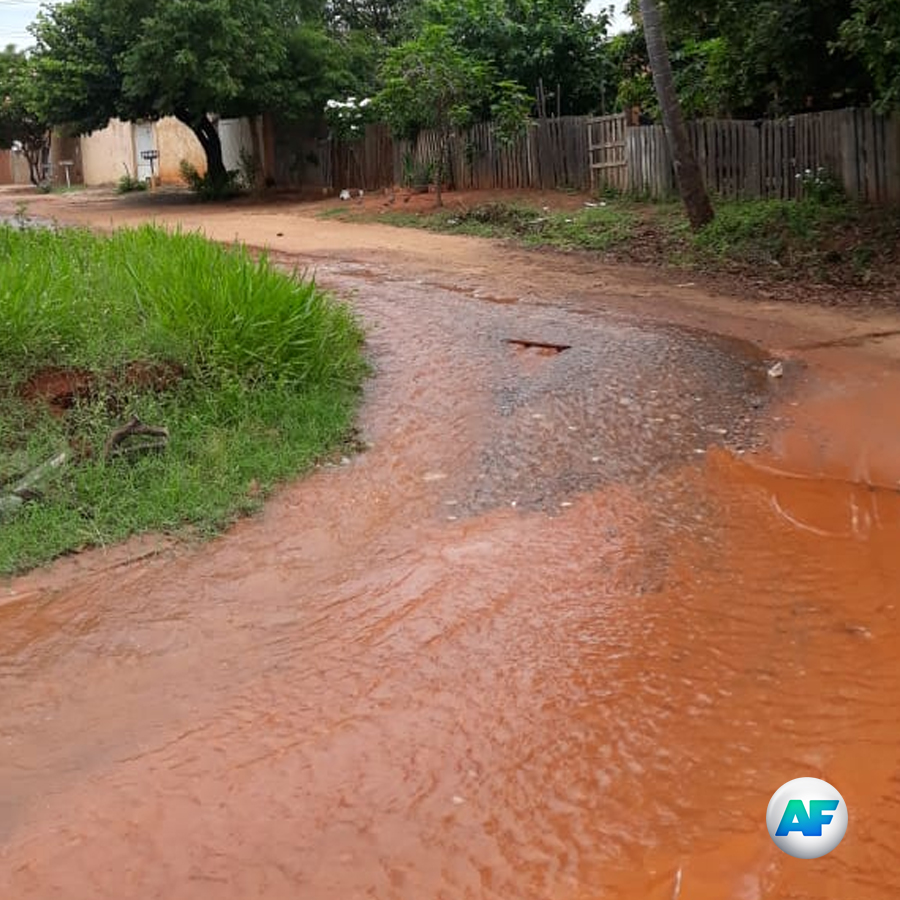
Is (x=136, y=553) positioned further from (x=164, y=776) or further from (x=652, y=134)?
(x=652, y=134)

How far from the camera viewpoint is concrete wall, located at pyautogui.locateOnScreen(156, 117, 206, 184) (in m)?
31.4

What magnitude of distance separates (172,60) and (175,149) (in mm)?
12548

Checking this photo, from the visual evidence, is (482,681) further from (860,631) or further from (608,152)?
(608,152)

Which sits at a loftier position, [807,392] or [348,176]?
[348,176]

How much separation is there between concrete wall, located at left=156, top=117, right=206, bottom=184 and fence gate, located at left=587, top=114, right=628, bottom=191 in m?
16.6

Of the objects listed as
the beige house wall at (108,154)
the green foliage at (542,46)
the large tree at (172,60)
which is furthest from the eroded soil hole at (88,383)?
the beige house wall at (108,154)

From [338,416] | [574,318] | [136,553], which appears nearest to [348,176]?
[574,318]

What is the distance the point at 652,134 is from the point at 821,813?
14555 millimetres

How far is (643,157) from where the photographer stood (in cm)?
1612

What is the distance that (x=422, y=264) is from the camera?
1241 centimetres

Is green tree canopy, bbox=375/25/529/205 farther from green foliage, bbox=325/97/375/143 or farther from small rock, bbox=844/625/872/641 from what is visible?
small rock, bbox=844/625/872/641

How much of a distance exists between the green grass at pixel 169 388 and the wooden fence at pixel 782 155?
24.2 feet

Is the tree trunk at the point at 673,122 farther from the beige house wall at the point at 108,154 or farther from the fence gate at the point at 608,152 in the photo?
the beige house wall at the point at 108,154

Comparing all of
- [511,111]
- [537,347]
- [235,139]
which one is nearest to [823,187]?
[537,347]
